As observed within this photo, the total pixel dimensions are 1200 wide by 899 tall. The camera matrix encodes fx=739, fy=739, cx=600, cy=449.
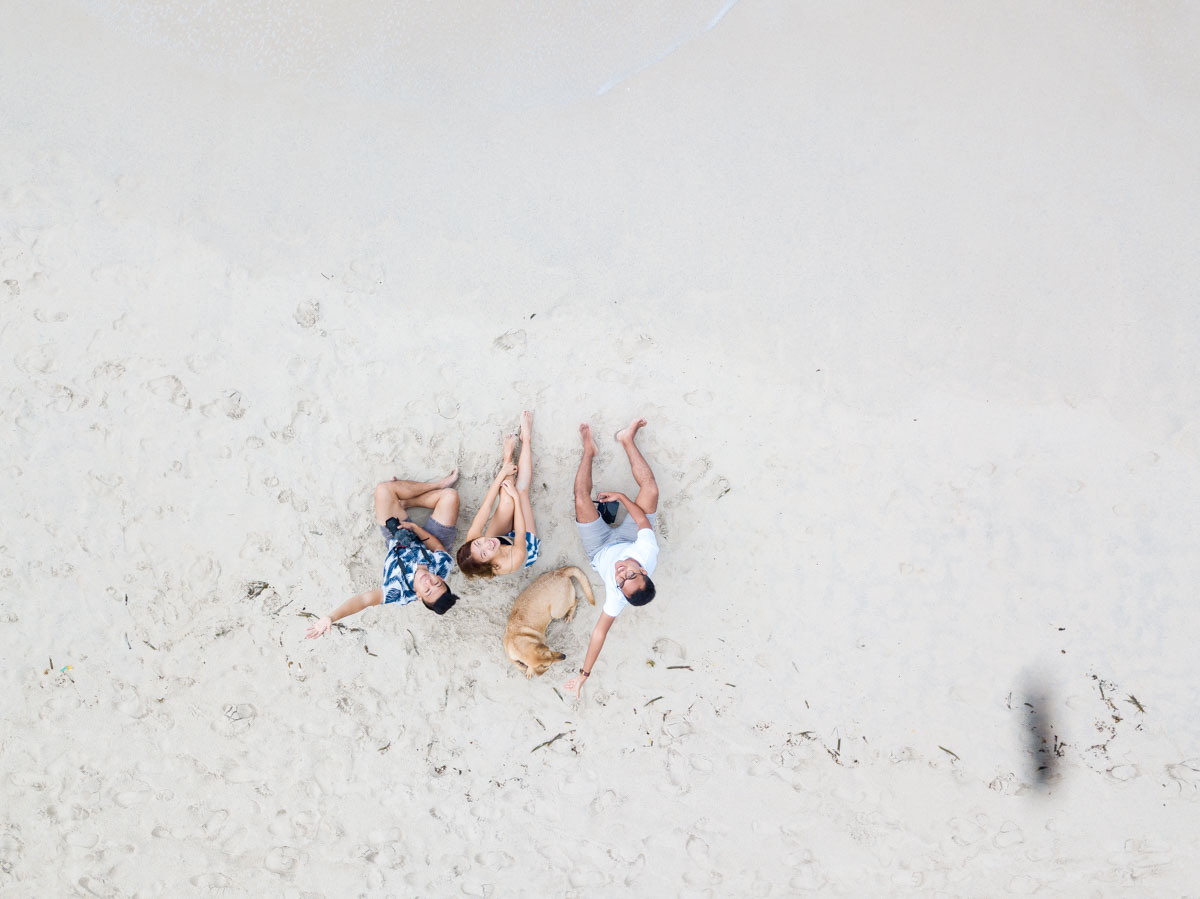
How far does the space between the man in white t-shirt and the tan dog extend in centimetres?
20

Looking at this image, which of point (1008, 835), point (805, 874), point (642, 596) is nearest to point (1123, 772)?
point (1008, 835)

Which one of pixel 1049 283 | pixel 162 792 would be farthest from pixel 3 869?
pixel 1049 283

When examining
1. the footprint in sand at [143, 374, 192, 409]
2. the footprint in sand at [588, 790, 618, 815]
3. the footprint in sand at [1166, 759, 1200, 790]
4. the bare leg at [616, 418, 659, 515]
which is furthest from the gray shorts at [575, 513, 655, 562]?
the footprint in sand at [1166, 759, 1200, 790]

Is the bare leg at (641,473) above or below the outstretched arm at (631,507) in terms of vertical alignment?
above

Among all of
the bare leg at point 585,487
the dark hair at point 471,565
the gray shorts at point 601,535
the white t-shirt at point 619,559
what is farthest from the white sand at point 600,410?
the dark hair at point 471,565

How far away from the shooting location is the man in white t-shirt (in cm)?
441

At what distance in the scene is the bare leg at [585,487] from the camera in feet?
15.0

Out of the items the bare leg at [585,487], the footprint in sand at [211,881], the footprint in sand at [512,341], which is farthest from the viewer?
the footprint in sand at [211,881]

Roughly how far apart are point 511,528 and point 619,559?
2.39 feet

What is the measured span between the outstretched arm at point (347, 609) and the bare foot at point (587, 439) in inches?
61.5

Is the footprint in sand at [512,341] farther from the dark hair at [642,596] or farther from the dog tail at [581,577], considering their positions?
the dark hair at [642,596]

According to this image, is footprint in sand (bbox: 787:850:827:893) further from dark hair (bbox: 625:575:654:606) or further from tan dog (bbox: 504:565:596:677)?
dark hair (bbox: 625:575:654:606)

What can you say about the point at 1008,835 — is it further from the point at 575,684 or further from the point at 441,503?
the point at 441,503

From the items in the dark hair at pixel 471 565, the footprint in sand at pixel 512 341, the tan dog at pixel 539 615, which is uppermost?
the footprint in sand at pixel 512 341
